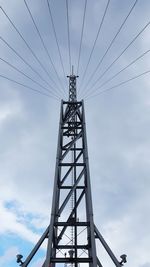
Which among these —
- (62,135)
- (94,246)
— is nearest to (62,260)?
(94,246)

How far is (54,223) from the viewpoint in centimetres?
1244

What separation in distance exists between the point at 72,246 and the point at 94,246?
1.84 metres

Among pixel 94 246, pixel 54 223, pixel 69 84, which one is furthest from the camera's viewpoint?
pixel 69 84

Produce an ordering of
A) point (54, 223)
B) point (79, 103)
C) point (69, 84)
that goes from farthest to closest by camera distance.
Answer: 1. point (69, 84)
2. point (79, 103)
3. point (54, 223)

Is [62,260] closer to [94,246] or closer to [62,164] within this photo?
[94,246]

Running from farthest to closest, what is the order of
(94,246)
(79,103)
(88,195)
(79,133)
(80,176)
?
(79,103) → (79,133) → (80,176) → (88,195) → (94,246)

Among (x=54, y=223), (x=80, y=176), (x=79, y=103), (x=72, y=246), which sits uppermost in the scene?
(x=79, y=103)

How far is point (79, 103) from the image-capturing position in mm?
19422

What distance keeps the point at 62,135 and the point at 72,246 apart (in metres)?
6.13

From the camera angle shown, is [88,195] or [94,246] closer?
[94,246]

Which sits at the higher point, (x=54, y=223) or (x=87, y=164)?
(x=87, y=164)

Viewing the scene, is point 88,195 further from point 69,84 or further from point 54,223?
point 69,84

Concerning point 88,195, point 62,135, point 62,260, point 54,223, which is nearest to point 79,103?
point 62,135

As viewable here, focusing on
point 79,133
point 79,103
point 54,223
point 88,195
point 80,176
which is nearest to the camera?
point 54,223
